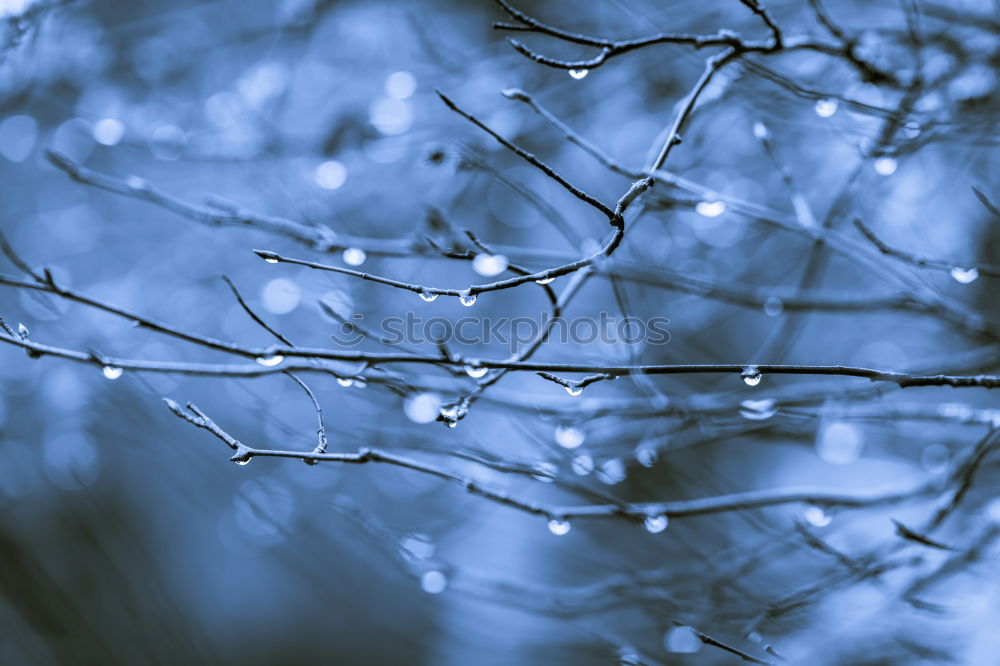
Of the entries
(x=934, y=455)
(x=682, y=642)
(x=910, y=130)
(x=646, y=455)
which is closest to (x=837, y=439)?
(x=934, y=455)

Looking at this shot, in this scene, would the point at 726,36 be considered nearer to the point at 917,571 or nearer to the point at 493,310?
the point at 917,571

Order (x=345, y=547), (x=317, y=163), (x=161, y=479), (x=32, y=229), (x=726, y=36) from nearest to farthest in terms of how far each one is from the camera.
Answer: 1. (x=726, y=36)
2. (x=317, y=163)
3. (x=32, y=229)
4. (x=345, y=547)
5. (x=161, y=479)

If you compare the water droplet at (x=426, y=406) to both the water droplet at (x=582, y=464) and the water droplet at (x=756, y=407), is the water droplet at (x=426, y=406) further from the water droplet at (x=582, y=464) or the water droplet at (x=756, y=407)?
the water droplet at (x=756, y=407)

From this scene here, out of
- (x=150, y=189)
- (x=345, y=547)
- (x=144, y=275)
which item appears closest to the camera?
(x=150, y=189)

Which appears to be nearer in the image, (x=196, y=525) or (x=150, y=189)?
(x=150, y=189)

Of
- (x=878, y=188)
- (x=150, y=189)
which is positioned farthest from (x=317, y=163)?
(x=878, y=188)

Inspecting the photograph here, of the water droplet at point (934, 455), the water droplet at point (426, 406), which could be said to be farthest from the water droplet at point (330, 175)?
the water droplet at point (934, 455)

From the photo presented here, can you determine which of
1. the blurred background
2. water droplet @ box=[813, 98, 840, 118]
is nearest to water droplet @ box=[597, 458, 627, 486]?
the blurred background

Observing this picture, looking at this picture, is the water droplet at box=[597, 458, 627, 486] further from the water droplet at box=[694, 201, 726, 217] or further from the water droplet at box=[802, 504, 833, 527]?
the water droplet at box=[694, 201, 726, 217]

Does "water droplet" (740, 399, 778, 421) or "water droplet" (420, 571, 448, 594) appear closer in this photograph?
"water droplet" (740, 399, 778, 421)
